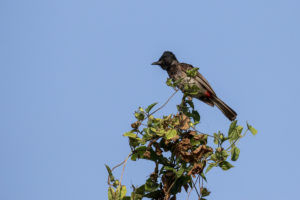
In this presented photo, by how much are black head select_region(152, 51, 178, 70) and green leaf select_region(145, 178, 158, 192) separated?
5.09 meters

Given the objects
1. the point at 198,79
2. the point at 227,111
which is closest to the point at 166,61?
the point at 198,79

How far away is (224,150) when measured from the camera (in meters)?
3.90

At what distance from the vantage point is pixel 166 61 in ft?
28.6

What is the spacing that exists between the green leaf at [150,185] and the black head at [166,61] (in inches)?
200

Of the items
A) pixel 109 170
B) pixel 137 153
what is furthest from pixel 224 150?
pixel 109 170

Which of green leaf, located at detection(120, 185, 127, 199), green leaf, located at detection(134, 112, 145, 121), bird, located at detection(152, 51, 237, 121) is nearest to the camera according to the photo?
green leaf, located at detection(120, 185, 127, 199)

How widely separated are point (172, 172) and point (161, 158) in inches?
7.7

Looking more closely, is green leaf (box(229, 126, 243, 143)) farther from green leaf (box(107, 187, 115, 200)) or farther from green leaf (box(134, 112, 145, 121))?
green leaf (box(107, 187, 115, 200))

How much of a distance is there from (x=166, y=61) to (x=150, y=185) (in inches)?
205

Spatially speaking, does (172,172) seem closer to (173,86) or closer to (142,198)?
(142,198)

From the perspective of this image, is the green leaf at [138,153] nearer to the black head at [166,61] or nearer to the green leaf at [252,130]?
the green leaf at [252,130]

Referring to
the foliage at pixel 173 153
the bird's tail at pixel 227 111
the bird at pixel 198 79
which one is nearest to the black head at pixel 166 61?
the bird at pixel 198 79

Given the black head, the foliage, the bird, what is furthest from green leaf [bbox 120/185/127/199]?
the black head

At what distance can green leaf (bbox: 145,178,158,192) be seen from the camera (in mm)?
3729
